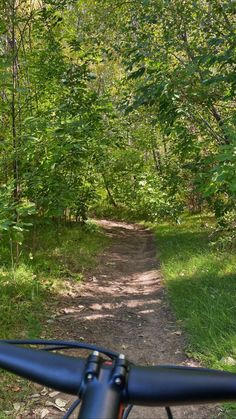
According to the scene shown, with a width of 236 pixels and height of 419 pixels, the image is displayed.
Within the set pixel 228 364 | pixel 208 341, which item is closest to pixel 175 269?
pixel 208 341

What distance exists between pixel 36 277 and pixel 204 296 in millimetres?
2613

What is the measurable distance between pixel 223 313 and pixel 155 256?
435 cm

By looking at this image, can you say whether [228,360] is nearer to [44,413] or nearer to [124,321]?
[44,413]

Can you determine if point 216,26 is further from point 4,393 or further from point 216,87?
point 4,393

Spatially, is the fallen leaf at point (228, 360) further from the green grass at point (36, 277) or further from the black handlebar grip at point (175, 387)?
the black handlebar grip at point (175, 387)

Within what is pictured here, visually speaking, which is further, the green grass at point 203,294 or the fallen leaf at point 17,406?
the green grass at point 203,294

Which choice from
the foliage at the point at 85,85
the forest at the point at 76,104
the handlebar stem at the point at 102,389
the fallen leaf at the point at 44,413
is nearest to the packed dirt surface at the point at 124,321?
the fallen leaf at the point at 44,413

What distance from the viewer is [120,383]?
0.78m

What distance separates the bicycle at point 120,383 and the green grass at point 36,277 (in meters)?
2.67

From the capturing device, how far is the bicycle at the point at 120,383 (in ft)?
2.48

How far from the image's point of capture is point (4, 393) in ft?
11.1

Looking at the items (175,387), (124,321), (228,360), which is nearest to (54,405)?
(228,360)

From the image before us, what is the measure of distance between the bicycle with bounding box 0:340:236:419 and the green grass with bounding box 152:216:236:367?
9.73ft

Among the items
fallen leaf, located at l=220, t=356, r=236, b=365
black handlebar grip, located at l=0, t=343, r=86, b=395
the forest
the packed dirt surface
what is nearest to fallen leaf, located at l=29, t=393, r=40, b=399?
the packed dirt surface
